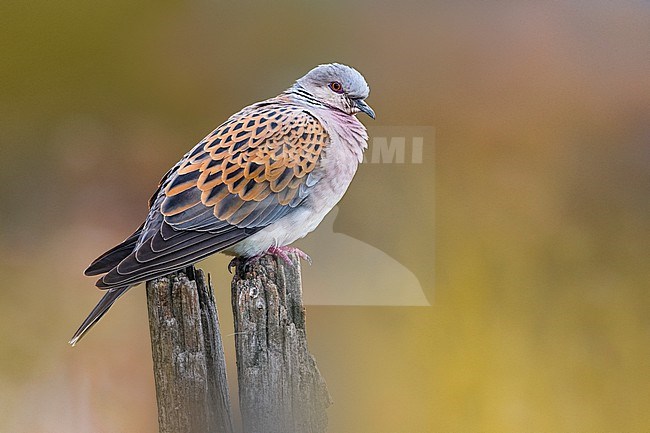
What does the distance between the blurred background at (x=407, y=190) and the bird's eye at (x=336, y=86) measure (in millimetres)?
89

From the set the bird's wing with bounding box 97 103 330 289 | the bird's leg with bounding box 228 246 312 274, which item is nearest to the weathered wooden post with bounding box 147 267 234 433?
the bird's wing with bounding box 97 103 330 289

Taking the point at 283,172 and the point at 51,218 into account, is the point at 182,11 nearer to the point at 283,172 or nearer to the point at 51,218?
the point at 283,172

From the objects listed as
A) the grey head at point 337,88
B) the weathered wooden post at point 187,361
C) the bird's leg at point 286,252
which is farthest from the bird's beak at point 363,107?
the weathered wooden post at point 187,361

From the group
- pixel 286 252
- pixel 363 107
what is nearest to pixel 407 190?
pixel 363 107

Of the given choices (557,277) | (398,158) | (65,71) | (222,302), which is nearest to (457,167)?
(398,158)

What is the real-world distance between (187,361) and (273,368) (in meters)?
0.18

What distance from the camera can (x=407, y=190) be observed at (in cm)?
207

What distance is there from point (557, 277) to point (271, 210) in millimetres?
796

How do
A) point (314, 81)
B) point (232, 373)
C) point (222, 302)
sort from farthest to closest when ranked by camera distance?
1. point (314, 81)
2. point (222, 302)
3. point (232, 373)

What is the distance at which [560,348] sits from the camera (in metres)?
2.10

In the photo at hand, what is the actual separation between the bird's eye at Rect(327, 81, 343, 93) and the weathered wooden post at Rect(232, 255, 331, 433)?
1.91ft

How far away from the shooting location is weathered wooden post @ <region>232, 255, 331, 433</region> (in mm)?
1659

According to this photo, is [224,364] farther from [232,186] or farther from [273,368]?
[232,186]

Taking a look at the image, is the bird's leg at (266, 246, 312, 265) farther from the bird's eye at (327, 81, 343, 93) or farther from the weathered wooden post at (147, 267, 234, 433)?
the bird's eye at (327, 81, 343, 93)
